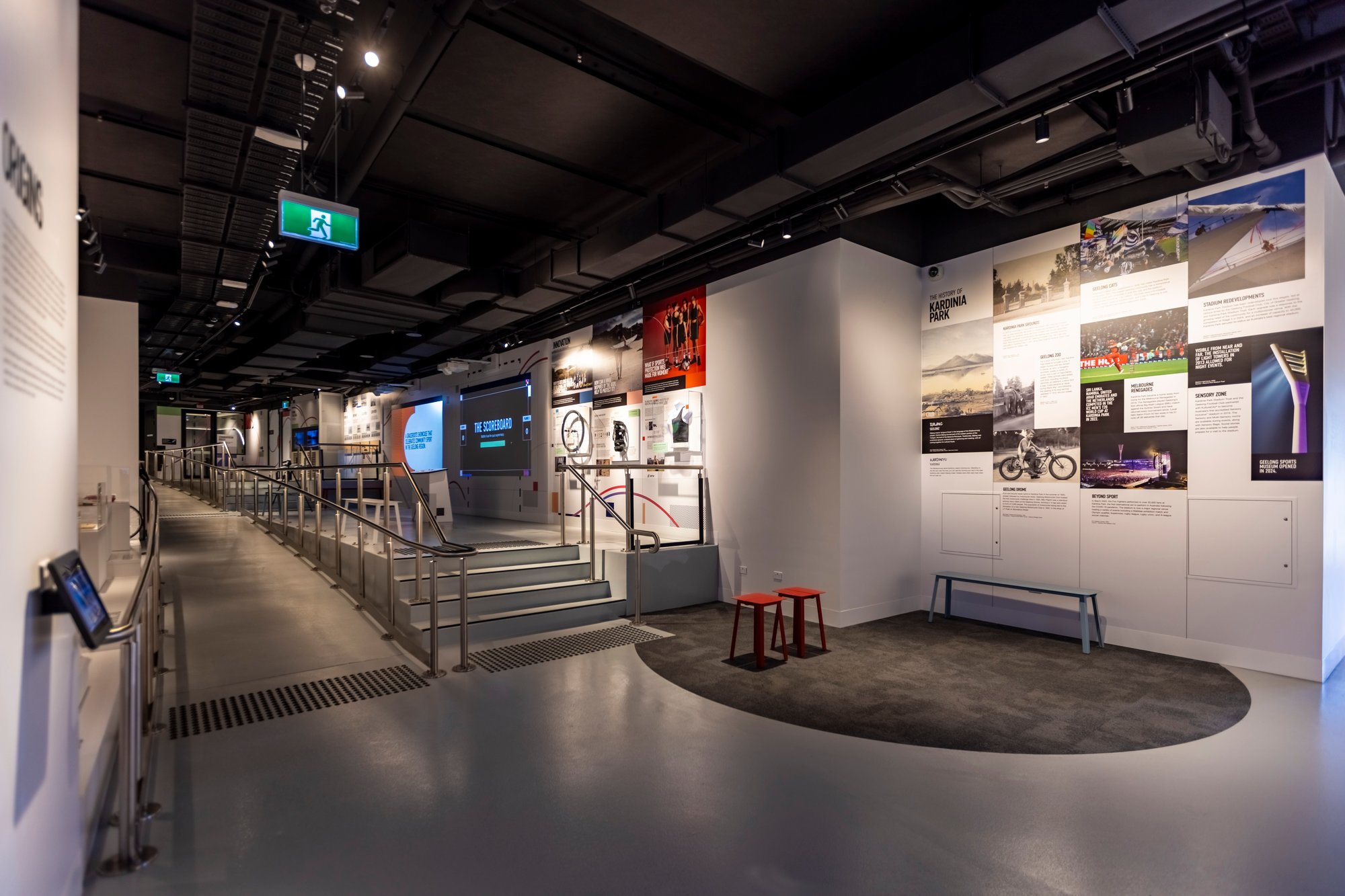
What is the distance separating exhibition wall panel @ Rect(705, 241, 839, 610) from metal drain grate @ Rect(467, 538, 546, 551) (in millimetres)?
2034

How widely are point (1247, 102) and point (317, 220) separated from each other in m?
6.39

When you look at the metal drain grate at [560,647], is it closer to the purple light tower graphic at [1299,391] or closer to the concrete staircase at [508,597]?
the concrete staircase at [508,597]

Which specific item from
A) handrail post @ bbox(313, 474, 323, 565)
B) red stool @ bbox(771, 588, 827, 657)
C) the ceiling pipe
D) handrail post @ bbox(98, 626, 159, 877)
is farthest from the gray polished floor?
the ceiling pipe

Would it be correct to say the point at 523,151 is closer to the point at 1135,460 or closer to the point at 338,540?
the point at 338,540

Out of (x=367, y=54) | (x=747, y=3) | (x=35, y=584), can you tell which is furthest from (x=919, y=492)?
(x=35, y=584)

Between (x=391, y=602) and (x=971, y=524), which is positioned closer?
(x=391, y=602)

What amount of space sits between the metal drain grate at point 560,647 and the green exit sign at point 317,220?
11.0 feet

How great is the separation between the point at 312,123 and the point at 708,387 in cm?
441

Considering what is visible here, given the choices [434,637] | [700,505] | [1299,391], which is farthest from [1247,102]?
[434,637]

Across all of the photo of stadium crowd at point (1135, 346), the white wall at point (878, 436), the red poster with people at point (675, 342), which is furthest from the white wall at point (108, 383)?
the photo of stadium crowd at point (1135, 346)

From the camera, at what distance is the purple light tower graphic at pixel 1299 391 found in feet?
15.2

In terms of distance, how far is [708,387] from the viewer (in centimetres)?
753

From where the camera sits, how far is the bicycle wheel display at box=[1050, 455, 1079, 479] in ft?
19.1

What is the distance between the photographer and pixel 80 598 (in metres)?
1.76
